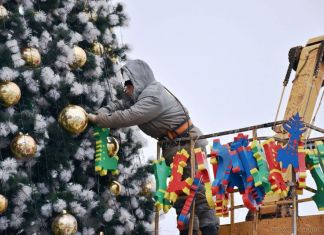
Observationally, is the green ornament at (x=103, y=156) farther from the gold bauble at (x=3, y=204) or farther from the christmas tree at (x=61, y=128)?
the gold bauble at (x=3, y=204)

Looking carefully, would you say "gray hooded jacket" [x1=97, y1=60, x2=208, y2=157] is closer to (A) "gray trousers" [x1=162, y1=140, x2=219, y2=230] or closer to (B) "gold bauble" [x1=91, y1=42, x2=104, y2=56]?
(A) "gray trousers" [x1=162, y1=140, x2=219, y2=230]

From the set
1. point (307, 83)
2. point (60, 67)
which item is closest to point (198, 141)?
point (60, 67)

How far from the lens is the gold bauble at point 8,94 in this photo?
5656 millimetres

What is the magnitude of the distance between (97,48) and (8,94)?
4.27 ft

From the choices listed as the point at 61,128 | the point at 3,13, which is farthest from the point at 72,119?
the point at 3,13

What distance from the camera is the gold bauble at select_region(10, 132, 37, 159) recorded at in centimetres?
A: 564

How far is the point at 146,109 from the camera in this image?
6066 millimetres

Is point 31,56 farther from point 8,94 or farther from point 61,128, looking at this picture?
point 61,128

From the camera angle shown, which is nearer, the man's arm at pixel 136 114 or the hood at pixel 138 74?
the man's arm at pixel 136 114

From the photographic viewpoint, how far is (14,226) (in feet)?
18.3

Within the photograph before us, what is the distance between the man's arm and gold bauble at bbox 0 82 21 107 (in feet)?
2.69

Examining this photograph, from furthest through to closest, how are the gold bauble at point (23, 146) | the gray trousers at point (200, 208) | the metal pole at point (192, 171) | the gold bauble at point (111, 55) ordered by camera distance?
the gold bauble at point (111, 55), the gray trousers at point (200, 208), the metal pole at point (192, 171), the gold bauble at point (23, 146)

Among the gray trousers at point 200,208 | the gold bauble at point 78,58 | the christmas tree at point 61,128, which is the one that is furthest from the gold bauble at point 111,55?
the gray trousers at point 200,208

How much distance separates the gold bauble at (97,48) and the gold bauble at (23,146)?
132 cm
